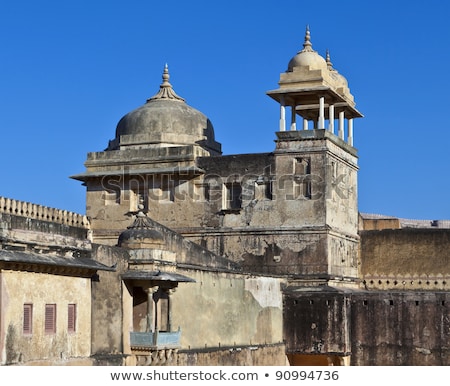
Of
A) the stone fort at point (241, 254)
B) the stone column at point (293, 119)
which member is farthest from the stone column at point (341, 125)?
the stone column at point (293, 119)

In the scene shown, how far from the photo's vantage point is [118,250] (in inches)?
823

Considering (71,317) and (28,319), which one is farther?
(71,317)

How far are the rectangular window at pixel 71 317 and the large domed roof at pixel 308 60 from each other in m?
13.2

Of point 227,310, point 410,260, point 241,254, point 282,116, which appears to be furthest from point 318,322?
Result: point 282,116

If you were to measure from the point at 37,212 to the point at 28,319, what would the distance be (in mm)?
7408

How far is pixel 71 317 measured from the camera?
19.6m

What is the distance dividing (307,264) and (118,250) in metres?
9.72

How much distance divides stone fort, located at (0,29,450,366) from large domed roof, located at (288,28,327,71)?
4 centimetres

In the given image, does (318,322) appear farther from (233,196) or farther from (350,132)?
(350,132)

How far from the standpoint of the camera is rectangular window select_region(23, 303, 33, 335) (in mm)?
18141

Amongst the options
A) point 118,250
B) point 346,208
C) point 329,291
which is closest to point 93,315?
point 118,250

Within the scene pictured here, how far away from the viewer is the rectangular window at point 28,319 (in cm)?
1814

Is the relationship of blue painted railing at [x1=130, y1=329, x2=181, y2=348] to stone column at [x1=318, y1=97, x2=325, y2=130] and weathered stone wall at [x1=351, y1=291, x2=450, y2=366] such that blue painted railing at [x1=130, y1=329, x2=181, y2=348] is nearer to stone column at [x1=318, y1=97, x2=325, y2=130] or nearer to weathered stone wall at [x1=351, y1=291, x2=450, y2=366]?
weathered stone wall at [x1=351, y1=291, x2=450, y2=366]

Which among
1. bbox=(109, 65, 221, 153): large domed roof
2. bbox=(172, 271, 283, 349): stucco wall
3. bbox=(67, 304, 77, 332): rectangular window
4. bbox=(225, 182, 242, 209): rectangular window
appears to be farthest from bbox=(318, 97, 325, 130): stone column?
bbox=(67, 304, 77, 332): rectangular window
